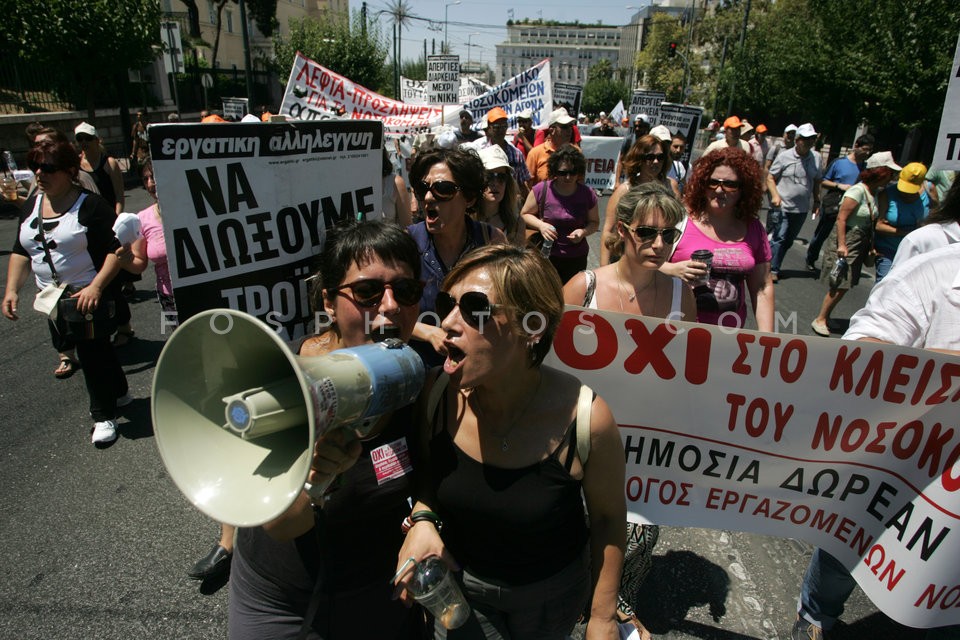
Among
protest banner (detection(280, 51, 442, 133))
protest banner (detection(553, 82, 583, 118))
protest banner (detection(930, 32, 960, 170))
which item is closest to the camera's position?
protest banner (detection(930, 32, 960, 170))

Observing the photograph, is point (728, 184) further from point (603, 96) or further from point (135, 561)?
point (603, 96)

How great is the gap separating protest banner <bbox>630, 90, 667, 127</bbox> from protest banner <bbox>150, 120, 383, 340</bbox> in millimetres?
7978

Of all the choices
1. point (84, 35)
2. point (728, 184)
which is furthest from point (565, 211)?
point (84, 35)

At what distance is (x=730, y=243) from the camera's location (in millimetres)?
3256

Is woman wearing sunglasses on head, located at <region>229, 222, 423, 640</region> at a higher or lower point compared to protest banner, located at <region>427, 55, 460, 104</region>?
lower

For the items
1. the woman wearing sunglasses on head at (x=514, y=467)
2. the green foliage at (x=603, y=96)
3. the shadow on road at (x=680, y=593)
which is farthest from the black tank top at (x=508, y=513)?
the green foliage at (x=603, y=96)

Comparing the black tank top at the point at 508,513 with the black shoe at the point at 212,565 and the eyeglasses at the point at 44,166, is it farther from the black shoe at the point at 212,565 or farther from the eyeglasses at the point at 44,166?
the eyeglasses at the point at 44,166

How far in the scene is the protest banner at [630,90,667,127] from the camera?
991 cm

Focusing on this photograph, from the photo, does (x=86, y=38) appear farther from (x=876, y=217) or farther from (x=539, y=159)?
(x=876, y=217)

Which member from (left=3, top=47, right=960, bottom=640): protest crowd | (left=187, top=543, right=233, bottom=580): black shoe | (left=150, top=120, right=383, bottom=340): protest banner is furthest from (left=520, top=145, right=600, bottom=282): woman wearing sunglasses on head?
(left=187, top=543, right=233, bottom=580): black shoe

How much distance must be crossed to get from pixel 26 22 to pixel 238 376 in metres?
17.5

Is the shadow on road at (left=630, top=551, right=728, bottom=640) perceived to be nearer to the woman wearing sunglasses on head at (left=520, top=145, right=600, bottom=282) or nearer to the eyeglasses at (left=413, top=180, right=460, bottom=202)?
the eyeglasses at (left=413, top=180, right=460, bottom=202)

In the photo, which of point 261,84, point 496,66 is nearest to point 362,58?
point 261,84

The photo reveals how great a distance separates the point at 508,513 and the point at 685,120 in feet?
27.8
